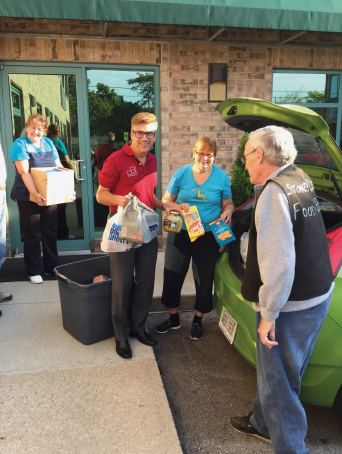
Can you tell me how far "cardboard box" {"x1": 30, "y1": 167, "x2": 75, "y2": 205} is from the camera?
4.59 m

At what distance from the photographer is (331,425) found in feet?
8.69

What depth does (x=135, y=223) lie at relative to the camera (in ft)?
9.70

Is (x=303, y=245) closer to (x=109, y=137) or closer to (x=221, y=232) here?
(x=221, y=232)

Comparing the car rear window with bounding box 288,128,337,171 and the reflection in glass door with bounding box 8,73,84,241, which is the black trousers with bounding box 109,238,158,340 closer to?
the car rear window with bounding box 288,128,337,171

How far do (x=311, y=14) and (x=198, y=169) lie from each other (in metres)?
2.92

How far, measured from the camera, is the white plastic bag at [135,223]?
2.92m

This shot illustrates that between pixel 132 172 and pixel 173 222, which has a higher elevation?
pixel 132 172

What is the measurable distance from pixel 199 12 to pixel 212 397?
161 inches

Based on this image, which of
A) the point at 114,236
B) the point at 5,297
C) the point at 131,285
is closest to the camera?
the point at 114,236

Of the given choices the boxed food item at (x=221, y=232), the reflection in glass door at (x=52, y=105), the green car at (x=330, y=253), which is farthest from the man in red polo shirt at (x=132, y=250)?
the reflection in glass door at (x=52, y=105)

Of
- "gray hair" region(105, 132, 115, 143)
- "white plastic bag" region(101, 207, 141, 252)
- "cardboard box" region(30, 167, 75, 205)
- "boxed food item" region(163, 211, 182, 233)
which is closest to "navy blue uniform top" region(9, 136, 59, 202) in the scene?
"cardboard box" region(30, 167, 75, 205)

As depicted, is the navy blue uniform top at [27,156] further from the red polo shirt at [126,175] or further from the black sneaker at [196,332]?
the black sneaker at [196,332]

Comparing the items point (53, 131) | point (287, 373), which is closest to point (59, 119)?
point (53, 131)

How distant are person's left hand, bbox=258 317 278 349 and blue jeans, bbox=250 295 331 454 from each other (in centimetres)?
4
